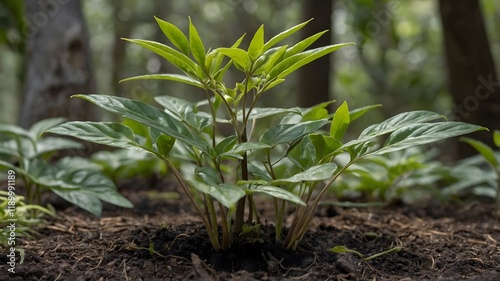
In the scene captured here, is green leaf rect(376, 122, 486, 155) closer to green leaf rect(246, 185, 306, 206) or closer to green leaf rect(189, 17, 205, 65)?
green leaf rect(246, 185, 306, 206)

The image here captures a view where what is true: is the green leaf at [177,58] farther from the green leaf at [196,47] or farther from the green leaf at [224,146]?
the green leaf at [224,146]

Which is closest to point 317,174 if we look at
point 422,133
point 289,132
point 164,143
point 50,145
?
point 289,132

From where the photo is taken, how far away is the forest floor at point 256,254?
1.36 metres

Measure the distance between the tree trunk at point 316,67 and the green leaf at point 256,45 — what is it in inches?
82.9

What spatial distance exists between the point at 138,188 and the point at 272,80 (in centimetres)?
203

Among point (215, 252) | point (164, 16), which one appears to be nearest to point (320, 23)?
point (215, 252)

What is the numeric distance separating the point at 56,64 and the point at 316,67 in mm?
1777

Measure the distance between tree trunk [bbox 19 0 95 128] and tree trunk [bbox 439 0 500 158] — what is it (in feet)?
8.16

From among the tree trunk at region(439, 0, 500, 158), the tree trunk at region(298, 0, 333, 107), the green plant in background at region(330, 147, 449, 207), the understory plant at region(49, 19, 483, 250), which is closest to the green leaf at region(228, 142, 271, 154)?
the understory plant at region(49, 19, 483, 250)

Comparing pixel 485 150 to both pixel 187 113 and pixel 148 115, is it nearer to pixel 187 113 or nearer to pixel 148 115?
pixel 187 113

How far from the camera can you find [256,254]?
1.48 meters

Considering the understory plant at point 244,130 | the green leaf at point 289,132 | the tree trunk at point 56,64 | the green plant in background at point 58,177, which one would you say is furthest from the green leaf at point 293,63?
the tree trunk at point 56,64

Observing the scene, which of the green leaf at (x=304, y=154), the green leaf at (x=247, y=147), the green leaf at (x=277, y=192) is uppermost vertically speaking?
the green leaf at (x=247, y=147)

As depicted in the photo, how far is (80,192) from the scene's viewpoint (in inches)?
79.8
